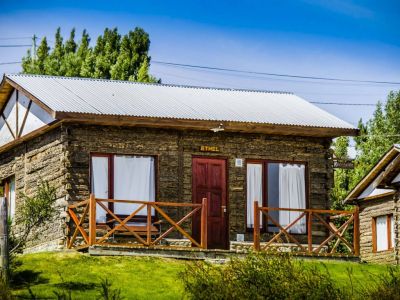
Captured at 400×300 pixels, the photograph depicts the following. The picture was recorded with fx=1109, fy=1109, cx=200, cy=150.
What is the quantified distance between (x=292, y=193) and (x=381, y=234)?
8.90 metres

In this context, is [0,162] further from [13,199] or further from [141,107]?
[141,107]

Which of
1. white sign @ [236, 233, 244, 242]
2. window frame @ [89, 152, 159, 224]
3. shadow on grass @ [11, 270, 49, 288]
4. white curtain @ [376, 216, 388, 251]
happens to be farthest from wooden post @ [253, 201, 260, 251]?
white curtain @ [376, 216, 388, 251]

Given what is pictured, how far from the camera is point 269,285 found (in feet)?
53.7

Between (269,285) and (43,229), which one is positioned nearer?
(269,285)

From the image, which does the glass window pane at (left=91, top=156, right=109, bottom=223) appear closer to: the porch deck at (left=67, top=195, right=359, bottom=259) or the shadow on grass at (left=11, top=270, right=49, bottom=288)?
the porch deck at (left=67, top=195, right=359, bottom=259)

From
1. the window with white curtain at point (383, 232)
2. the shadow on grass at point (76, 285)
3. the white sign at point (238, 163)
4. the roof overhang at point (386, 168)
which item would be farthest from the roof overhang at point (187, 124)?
the window with white curtain at point (383, 232)

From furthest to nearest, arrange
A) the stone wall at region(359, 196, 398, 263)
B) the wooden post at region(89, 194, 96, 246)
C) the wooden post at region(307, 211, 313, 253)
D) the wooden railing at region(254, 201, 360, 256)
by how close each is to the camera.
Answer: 1. the stone wall at region(359, 196, 398, 263)
2. the wooden post at region(307, 211, 313, 253)
3. the wooden railing at region(254, 201, 360, 256)
4. the wooden post at region(89, 194, 96, 246)

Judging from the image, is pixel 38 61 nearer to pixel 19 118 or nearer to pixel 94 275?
pixel 19 118

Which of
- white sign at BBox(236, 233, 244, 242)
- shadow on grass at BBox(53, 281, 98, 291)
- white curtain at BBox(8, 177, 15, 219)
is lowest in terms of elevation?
shadow on grass at BBox(53, 281, 98, 291)

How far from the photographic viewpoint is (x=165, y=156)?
88.6 feet

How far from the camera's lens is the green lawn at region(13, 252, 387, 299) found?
20.2 m

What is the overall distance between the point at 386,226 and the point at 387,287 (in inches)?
762

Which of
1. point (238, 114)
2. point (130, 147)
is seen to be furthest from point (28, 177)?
point (238, 114)

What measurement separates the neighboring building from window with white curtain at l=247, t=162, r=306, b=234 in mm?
5121
